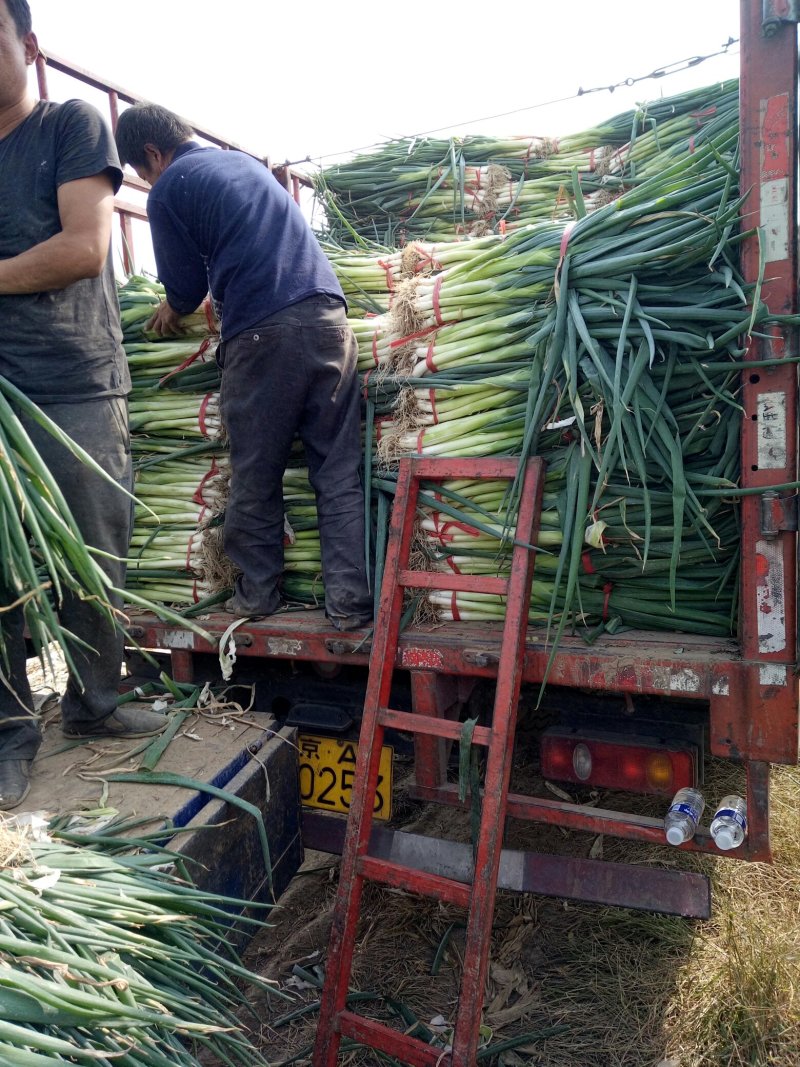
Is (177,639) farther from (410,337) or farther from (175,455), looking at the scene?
(410,337)

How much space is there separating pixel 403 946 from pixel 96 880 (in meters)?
1.34

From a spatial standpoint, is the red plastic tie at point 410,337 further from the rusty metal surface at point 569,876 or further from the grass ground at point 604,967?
the grass ground at point 604,967

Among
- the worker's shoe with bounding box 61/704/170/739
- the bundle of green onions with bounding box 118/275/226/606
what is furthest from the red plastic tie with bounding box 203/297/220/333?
the worker's shoe with bounding box 61/704/170/739

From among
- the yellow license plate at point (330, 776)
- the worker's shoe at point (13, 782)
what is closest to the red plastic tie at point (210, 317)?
the yellow license plate at point (330, 776)

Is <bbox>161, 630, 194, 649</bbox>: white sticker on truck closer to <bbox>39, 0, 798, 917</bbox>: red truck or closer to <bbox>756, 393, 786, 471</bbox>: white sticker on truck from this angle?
<bbox>39, 0, 798, 917</bbox>: red truck

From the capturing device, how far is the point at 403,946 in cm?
263

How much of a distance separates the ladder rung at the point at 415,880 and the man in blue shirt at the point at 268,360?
0.68 m

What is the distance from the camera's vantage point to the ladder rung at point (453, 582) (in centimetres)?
224

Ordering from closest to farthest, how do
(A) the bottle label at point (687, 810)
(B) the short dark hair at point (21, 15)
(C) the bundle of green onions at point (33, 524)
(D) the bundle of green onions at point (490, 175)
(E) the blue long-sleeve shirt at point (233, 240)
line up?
(C) the bundle of green onions at point (33, 524) → (A) the bottle label at point (687, 810) → (B) the short dark hair at point (21, 15) → (E) the blue long-sleeve shirt at point (233, 240) → (D) the bundle of green onions at point (490, 175)

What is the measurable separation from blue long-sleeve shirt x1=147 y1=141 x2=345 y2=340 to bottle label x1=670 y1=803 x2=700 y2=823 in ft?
5.97

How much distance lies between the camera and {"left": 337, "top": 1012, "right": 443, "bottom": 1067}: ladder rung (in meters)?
1.90

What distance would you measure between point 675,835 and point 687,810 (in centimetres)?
9

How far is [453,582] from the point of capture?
2305 mm

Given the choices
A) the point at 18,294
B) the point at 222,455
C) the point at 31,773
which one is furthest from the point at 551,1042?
the point at 18,294
